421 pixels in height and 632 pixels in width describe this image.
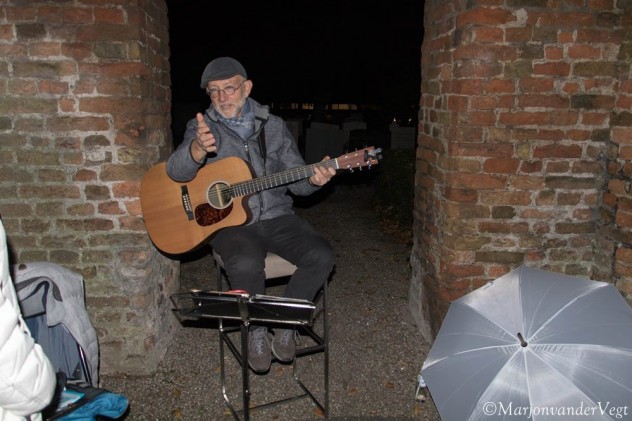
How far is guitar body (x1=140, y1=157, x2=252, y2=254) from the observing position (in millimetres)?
3102

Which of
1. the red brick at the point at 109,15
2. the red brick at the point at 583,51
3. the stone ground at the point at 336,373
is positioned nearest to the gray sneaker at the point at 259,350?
the stone ground at the point at 336,373

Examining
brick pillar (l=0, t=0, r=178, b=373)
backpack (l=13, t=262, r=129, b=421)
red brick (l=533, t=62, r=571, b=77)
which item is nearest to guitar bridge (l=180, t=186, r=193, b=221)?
brick pillar (l=0, t=0, r=178, b=373)

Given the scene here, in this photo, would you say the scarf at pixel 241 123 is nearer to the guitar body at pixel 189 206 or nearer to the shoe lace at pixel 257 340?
the guitar body at pixel 189 206

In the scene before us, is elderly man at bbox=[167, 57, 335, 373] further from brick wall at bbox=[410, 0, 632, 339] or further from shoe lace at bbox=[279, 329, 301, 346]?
brick wall at bbox=[410, 0, 632, 339]

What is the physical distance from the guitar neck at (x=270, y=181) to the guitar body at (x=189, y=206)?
0.04 m

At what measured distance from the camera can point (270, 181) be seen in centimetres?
308

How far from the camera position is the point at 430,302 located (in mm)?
3732

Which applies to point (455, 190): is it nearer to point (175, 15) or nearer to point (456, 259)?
point (456, 259)

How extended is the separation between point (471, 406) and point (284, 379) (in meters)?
1.83

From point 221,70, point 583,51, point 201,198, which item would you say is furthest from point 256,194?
point 583,51

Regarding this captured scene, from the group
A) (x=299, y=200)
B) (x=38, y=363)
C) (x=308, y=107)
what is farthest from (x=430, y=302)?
(x=308, y=107)

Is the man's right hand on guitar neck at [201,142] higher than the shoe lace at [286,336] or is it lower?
higher

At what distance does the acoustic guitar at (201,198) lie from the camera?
3084mm

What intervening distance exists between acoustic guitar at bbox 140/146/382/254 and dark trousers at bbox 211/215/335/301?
0.14 metres
